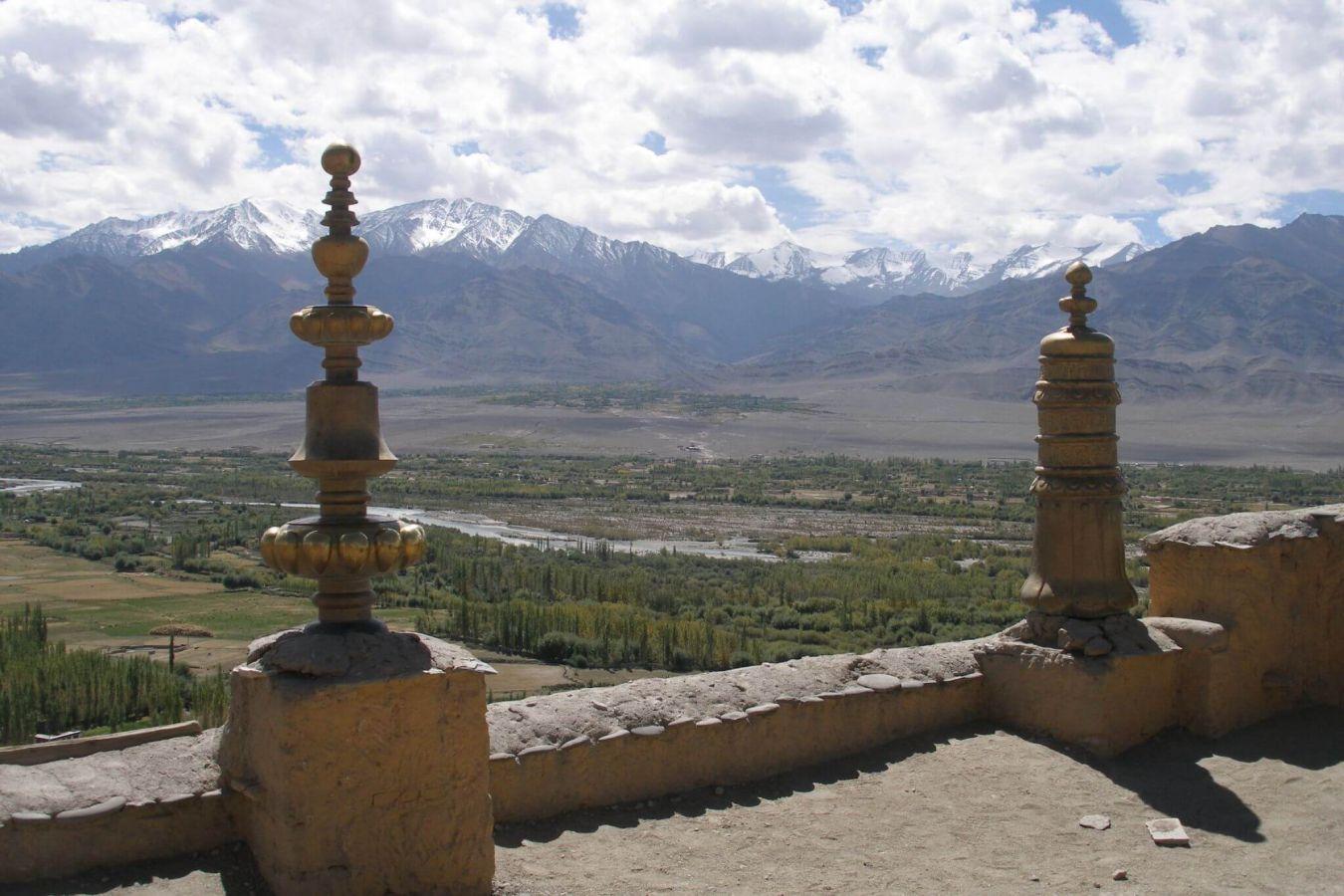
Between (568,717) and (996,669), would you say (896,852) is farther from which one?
(996,669)

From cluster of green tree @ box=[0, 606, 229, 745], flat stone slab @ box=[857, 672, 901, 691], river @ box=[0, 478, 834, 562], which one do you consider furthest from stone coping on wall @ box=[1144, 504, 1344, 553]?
river @ box=[0, 478, 834, 562]

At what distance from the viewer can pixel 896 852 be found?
6.09 m

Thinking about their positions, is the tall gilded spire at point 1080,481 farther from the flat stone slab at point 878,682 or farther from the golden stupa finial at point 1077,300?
the flat stone slab at point 878,682

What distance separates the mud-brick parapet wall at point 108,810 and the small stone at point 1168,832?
14.5ft

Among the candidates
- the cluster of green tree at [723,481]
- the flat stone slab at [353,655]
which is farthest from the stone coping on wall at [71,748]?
the cluster of green tree at [723,481]

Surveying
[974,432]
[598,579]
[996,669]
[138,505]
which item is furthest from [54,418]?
[996,669]

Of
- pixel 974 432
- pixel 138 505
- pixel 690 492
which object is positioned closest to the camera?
pixel 138 505

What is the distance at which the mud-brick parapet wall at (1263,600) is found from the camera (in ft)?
26.6

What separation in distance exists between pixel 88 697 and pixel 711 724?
33.3ft

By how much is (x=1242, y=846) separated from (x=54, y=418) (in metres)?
142

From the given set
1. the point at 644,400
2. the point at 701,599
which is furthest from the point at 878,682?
the point at 644,400

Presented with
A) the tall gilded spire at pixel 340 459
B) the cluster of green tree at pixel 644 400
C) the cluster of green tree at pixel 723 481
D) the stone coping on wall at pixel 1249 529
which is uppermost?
the cluster of green tree at pixel 644 400

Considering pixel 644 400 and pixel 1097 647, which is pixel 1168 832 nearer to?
pixel 1097 647

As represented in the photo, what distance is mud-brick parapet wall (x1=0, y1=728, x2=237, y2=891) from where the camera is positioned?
494 centimetres
